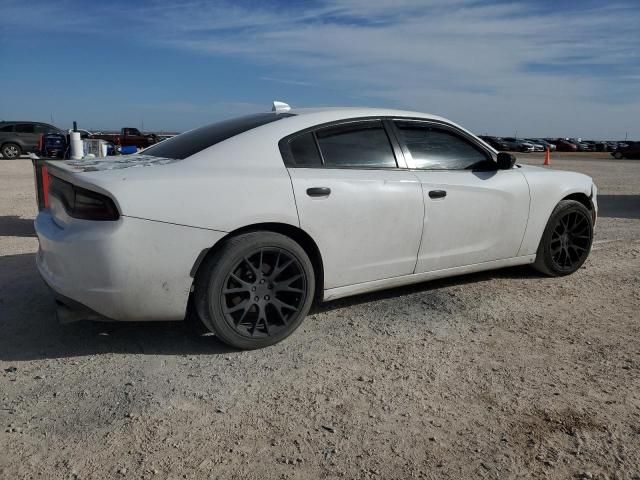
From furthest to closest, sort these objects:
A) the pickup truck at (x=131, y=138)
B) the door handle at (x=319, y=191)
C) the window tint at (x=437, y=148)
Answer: the pickup truck at (x=131, y=138), the window tint at (x=437, y=148), the door handle at (x=319, y=191)

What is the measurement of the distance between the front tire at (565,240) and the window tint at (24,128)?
22.6m

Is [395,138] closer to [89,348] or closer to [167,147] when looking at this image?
[167,147]

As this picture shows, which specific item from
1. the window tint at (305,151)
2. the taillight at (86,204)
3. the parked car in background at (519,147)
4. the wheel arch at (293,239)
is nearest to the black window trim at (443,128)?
the window tint at (305,151)

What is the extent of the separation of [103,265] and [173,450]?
1.10 m

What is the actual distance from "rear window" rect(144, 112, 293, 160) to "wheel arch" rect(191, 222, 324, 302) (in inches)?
24.0

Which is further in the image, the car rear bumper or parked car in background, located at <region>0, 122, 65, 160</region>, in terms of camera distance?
parked car in background, located at <region>0, 122, 65, 160</region>

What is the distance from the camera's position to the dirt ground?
2.33 meters

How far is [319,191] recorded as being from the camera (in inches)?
138

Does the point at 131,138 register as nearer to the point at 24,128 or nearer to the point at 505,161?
the point at 24,128

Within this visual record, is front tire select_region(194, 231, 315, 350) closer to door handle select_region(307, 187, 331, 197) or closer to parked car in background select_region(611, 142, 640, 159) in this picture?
door handle select_region(307, 187, 331, 197)

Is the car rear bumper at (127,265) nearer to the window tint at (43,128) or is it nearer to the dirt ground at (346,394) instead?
the dirt ground at (346,394)

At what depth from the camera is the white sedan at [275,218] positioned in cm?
305

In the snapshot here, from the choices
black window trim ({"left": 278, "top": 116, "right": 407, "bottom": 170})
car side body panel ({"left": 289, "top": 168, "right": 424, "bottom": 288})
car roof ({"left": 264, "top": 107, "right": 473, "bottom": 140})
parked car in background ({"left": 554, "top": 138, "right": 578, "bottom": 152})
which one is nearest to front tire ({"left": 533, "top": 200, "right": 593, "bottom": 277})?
car roof ({"left": 264, "top": 107, "right": 473, "bottom": 140})

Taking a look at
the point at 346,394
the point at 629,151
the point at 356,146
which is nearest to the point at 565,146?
the point at 629,151
